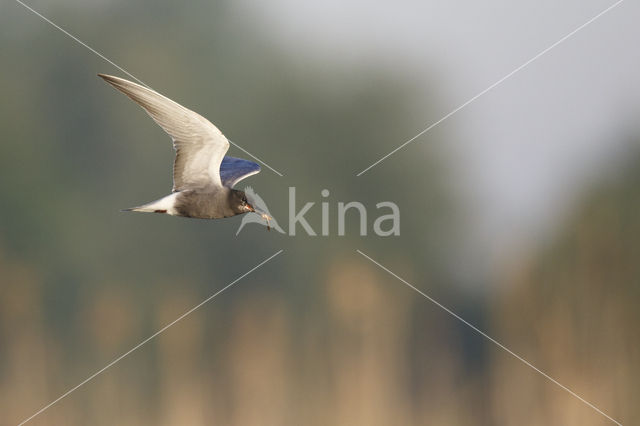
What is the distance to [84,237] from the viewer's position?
16188 millimetres

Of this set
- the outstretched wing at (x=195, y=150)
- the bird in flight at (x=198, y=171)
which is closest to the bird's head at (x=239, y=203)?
the bird in flight at (x=198, y=171)

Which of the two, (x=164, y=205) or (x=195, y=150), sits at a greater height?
(x=195, y=150)

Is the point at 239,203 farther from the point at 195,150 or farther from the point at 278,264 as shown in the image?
the point at 278,264

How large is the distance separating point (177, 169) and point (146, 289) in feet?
37.9

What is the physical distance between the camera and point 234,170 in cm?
470

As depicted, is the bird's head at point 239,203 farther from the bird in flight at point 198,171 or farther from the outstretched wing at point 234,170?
the outstretched wing at point 234,170

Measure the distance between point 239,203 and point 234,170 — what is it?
57 centimetres

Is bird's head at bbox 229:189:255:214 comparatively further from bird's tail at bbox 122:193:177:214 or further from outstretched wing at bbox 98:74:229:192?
bird's tail at bbox 122:193:177:214

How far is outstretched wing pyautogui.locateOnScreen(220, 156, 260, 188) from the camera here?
4.51m

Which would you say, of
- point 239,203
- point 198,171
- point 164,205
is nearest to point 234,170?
point 198,171

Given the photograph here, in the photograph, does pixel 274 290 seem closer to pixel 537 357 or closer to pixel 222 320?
pixel 222 320

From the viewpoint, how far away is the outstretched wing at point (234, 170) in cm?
451

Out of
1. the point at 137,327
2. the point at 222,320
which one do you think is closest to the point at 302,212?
the point at 222,320

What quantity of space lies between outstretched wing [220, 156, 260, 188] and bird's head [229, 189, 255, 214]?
0.21 metres
